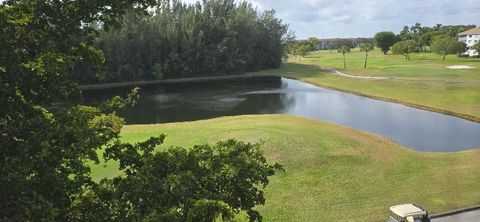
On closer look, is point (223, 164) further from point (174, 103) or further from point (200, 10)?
point (200, 10)

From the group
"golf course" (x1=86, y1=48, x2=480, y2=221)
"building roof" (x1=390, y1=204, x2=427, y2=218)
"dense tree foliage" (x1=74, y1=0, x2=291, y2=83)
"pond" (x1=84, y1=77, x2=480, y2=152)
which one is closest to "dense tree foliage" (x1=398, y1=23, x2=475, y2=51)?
"dense tree foliage" (x1=74, y1=0, x2=291, y2=83)

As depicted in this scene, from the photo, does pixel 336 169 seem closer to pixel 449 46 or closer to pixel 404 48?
pixel 449 46

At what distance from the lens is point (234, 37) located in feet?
275


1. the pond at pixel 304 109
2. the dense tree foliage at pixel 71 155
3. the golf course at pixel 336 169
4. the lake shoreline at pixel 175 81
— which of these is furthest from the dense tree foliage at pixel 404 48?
the dense tree foliage at pixel 71 155

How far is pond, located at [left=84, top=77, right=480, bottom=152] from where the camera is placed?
3297 centimetres

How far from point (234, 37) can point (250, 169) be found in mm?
77598

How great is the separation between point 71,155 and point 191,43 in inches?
2883

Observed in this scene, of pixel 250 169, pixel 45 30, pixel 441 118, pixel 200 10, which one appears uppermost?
pixel 200 10

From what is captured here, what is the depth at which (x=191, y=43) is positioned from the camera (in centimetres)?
7875

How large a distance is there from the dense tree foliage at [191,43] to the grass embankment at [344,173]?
148ft

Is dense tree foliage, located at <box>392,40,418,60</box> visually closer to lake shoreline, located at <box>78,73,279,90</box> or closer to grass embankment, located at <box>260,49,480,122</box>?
grass embankment, located at <box>260,49,480,122</box>

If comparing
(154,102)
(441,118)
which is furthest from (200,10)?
(441,118)

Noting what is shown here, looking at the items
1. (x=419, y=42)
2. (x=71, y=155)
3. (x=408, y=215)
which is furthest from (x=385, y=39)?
(x=71, y=155)

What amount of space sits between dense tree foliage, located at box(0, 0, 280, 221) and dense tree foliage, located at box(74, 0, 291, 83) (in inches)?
2475
